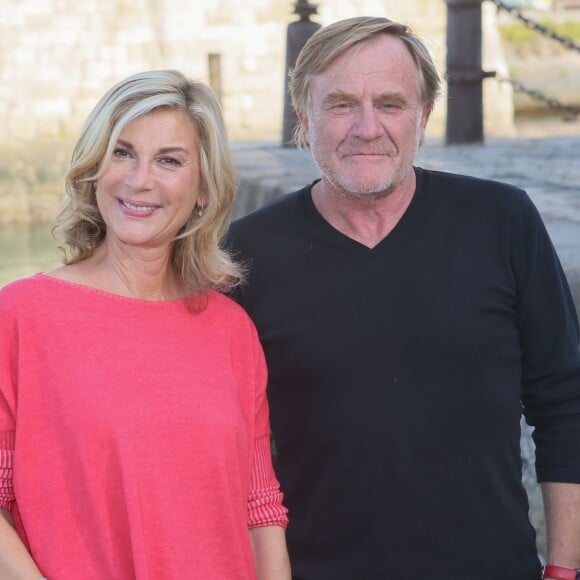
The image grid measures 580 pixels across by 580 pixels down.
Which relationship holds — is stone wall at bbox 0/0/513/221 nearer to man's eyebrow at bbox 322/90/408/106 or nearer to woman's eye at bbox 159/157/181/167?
man's eyebrow at bbox 322/90/408/106

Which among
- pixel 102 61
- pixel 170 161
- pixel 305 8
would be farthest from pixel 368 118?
pixel 102 61

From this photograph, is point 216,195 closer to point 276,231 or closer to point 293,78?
point 276,231

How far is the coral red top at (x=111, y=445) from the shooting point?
216 centimetres

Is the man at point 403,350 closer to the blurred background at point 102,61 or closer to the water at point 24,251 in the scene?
the water at point 24,251

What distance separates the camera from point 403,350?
2.40m

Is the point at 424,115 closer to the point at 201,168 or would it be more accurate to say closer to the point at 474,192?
the point at 474,192

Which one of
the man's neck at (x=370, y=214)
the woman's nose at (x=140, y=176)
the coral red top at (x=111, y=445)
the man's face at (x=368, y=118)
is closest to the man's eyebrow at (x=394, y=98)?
the man's face at (x=368, y=118)

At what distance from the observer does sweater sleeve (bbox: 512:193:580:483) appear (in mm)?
2436

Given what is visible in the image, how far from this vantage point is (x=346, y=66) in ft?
8.24

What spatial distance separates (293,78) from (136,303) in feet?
2.10

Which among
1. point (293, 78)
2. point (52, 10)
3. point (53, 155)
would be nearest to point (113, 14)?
point (52, 10)

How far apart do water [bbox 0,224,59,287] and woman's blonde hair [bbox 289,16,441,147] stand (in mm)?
9946

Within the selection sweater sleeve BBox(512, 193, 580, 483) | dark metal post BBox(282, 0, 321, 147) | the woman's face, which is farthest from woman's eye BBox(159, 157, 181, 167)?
dark metal post BBox(282, 0, 321, 147)

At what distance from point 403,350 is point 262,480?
0.37 meters
